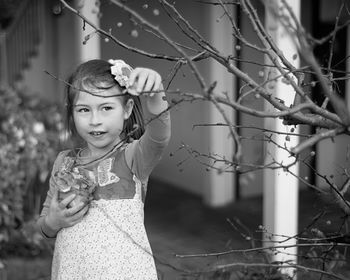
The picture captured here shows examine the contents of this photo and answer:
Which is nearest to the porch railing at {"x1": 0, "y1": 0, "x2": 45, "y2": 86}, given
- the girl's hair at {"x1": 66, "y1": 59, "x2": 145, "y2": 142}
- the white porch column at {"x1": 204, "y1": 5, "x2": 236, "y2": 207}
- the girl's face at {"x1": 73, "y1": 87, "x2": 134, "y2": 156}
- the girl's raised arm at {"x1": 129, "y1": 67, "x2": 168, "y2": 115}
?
the white porch column at {"x1": 204, "y1": 5, "x2": 236, "y2": 207}

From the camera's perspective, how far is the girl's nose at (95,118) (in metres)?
2.19

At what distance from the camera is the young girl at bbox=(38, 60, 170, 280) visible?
2.21 metres

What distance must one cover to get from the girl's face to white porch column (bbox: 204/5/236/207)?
4077mm

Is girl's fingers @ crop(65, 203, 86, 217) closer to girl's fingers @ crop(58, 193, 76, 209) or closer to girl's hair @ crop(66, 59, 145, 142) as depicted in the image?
girl's fingers @ crop(58, 193, 76, 209)

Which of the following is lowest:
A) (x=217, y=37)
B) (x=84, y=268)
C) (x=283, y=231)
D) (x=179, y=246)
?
(x=179, y=246)

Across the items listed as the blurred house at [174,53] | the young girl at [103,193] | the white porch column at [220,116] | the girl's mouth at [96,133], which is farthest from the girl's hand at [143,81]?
the white porch column at [220,116]

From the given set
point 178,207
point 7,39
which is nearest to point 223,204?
point 178,207

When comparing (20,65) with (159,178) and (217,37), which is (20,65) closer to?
(159,178)

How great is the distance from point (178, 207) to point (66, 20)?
3.99 m

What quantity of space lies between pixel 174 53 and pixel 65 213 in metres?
4.43

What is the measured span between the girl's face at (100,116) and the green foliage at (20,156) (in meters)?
2.73

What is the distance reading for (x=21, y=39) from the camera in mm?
9898

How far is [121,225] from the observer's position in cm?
222

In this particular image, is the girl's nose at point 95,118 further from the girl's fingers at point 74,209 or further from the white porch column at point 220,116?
the white porch column at point 220,116
